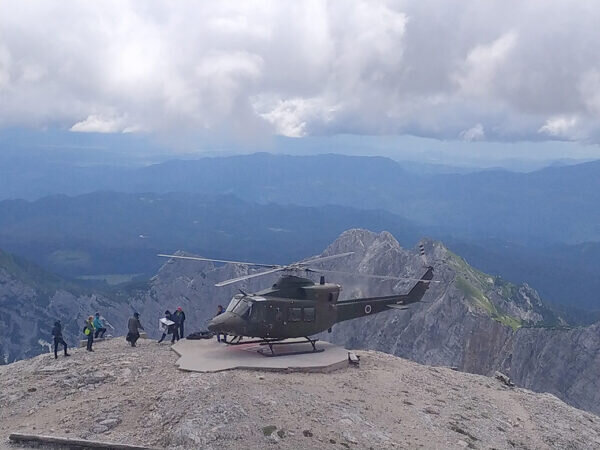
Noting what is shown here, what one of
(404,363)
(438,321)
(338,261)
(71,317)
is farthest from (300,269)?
(71,317)

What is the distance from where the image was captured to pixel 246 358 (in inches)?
1164

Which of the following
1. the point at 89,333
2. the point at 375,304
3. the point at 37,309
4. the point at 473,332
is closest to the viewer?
the point at 89,333

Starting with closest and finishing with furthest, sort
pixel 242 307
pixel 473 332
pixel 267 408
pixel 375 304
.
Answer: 1. pixel 267 408
2. pixel 242 307
3. pixel 375 304
4. pixel 473 332

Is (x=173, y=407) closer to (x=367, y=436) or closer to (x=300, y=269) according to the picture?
(x=367, y=436)

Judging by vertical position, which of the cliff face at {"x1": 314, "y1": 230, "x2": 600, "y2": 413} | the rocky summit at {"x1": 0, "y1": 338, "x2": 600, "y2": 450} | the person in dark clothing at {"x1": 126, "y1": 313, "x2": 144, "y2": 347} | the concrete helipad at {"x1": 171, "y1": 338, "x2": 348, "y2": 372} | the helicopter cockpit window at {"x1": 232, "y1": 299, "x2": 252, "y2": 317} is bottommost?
the cliff face at {"x1": 314, "y1": 230, "x2": 600, "y2": 413}

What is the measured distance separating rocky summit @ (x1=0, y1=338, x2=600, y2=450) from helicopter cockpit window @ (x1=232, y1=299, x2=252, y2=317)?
3760 mm

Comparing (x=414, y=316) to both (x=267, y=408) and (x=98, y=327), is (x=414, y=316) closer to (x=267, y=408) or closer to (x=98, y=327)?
(x=98, y=327)

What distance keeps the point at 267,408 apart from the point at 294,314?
8490 millimetres

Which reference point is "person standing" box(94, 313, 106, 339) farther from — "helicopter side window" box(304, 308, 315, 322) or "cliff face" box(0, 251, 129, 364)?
"cliff face" box(0, 251, 129, 364)

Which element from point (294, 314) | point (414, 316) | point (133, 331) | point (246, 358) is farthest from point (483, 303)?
point (133, 331)

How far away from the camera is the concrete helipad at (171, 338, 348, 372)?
92.2 ft

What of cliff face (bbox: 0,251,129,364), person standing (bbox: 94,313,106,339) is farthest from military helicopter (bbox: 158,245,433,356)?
cliff face (bbox: 0,251,129,364)

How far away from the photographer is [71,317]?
16788 cm

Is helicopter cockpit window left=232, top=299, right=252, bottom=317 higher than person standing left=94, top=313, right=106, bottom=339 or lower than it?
higher
